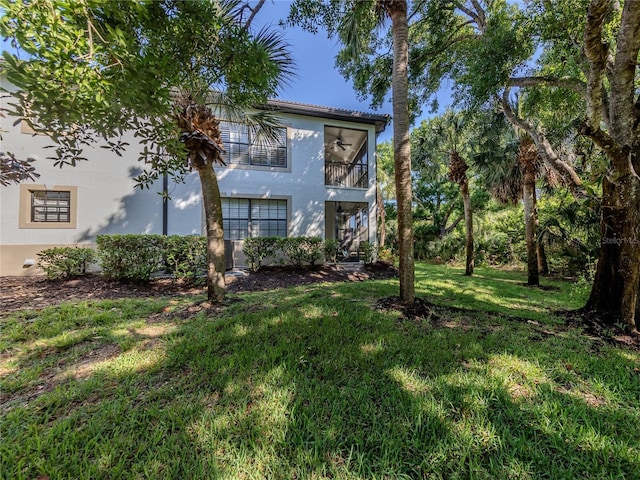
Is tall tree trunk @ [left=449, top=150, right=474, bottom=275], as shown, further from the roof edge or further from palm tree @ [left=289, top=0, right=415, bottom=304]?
palm tree @ [left=289, top=0, right=415, bottom=304]

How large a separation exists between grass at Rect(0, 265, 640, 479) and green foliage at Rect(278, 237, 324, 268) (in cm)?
563

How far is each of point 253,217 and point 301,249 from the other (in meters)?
2.74

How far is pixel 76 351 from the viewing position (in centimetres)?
302

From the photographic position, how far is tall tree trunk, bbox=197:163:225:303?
476 cm

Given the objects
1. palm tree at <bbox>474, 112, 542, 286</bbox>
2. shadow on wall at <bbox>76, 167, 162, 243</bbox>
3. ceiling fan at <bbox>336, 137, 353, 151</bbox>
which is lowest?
shadow on wall at <bbox>76, 167, 162, 243</bbox>

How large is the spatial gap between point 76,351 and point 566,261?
15.6 metres

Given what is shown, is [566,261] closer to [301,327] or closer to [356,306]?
[356,306]

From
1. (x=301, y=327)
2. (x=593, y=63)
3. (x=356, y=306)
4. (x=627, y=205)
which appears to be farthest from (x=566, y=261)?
(x=301, y=327)

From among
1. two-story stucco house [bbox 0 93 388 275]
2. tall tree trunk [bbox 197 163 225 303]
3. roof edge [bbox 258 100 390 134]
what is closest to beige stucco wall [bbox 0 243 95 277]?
two-story stucco house [bbox 0 93 388 275]

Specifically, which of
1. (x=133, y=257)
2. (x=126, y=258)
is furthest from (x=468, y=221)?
(x=126, y=258)

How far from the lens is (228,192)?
32.7ft

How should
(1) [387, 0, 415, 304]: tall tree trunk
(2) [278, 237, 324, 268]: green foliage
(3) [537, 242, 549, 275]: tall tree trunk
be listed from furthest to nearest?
(3) [537, 242, 549, 275]: tall tree trunk, (2) [278, 237, 324, 268]: green foliage, (1) [387, 0, 415, 304]: tall tree trunk

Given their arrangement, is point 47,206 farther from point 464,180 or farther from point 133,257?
point 464,180

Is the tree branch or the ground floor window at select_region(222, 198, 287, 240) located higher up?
the tree branch
